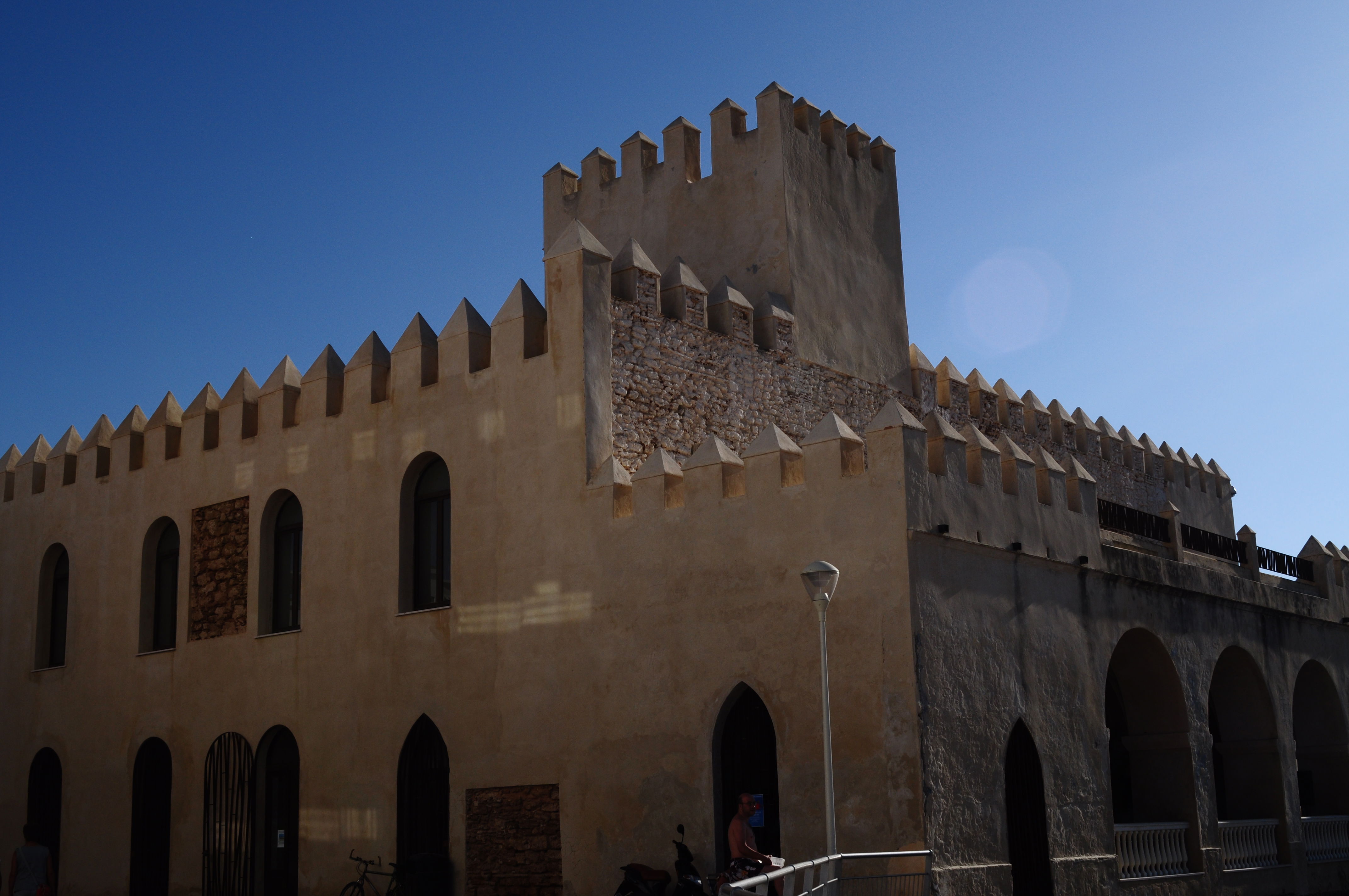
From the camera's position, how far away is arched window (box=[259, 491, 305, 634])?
17.1m

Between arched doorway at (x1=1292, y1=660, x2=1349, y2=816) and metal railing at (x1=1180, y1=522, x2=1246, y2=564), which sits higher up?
metal railing at (x1=1180, y1=522, x2=1246, y2=564)

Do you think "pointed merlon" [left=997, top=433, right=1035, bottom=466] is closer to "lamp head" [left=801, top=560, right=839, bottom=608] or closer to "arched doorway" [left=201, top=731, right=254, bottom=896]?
"lamp head" [left=801, top=560, right=839, bottom=608]

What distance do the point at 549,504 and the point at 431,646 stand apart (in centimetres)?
233

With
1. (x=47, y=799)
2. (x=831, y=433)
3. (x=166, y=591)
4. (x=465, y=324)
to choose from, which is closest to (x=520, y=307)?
(x=465, y=324)

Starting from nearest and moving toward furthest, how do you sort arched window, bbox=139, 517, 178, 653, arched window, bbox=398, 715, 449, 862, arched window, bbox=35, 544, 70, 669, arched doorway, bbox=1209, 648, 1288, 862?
arched window, bbox=398, 715, 449, 862 → arched doorway, bbox=1209, 648, 1288, 862 → arched window, bbox=139, 517, 178, 653 → arched window, bbox=35, 544, 70, 669

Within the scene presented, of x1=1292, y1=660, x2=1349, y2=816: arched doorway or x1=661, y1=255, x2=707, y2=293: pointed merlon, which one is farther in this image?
x1=1292, y1=660, x2=1349, y2=816: arched doorway

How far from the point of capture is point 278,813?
648 inches

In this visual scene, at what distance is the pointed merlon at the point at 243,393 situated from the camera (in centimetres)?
1792

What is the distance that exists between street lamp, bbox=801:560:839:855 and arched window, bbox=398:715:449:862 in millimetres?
5721

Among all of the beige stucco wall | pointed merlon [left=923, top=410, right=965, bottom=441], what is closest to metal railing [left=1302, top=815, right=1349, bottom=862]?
pointed merlon [left=923, top=410, right=965, bottom=441]

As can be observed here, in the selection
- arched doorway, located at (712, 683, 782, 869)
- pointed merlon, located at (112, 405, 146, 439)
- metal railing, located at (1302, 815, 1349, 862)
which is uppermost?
pointed merlon, located at (112, 405, 146, 439)

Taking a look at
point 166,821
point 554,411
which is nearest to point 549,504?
point 554,411

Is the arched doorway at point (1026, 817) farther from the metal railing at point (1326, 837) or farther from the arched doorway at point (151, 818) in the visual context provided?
the arched doorway at point (151, 818)

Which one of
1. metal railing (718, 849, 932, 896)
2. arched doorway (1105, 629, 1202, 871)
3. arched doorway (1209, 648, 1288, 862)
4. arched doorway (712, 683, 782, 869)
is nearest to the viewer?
metal railing (718, 849, 932, 896)
